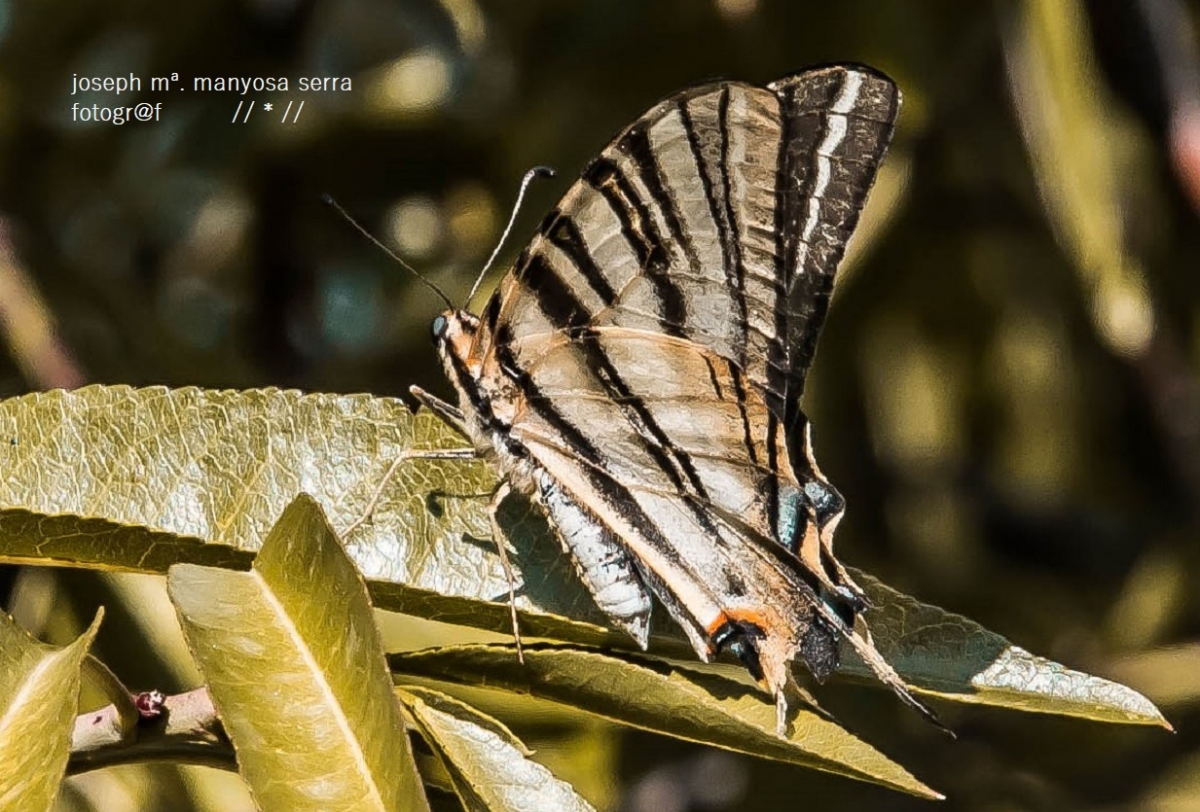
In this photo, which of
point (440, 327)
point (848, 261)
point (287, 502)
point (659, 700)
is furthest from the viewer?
point (848, 261)

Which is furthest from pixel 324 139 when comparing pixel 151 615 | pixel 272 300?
pixel 151 615

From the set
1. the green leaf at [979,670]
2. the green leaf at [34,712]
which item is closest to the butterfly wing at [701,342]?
the green leaf at [979,670]

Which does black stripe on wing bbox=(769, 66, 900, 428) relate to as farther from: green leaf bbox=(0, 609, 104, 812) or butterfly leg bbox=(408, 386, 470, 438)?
green leaf bbox=(0, 609, 104, 812)

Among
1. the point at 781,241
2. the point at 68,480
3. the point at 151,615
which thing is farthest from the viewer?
the point at 151,615

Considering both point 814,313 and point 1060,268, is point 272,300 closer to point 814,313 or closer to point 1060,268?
point 814,313

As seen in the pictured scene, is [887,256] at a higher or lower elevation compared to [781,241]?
lower

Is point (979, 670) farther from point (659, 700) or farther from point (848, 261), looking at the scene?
point (848, 261)

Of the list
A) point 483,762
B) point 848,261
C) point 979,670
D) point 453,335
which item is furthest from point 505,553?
point 848,261

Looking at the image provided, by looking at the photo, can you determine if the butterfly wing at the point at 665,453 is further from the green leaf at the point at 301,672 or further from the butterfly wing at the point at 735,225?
the green leaf at the point at 301,672

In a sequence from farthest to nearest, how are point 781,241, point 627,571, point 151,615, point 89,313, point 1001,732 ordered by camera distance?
point 1001,732, point 89,313, point 151,615, point 781,241, point 627,571
